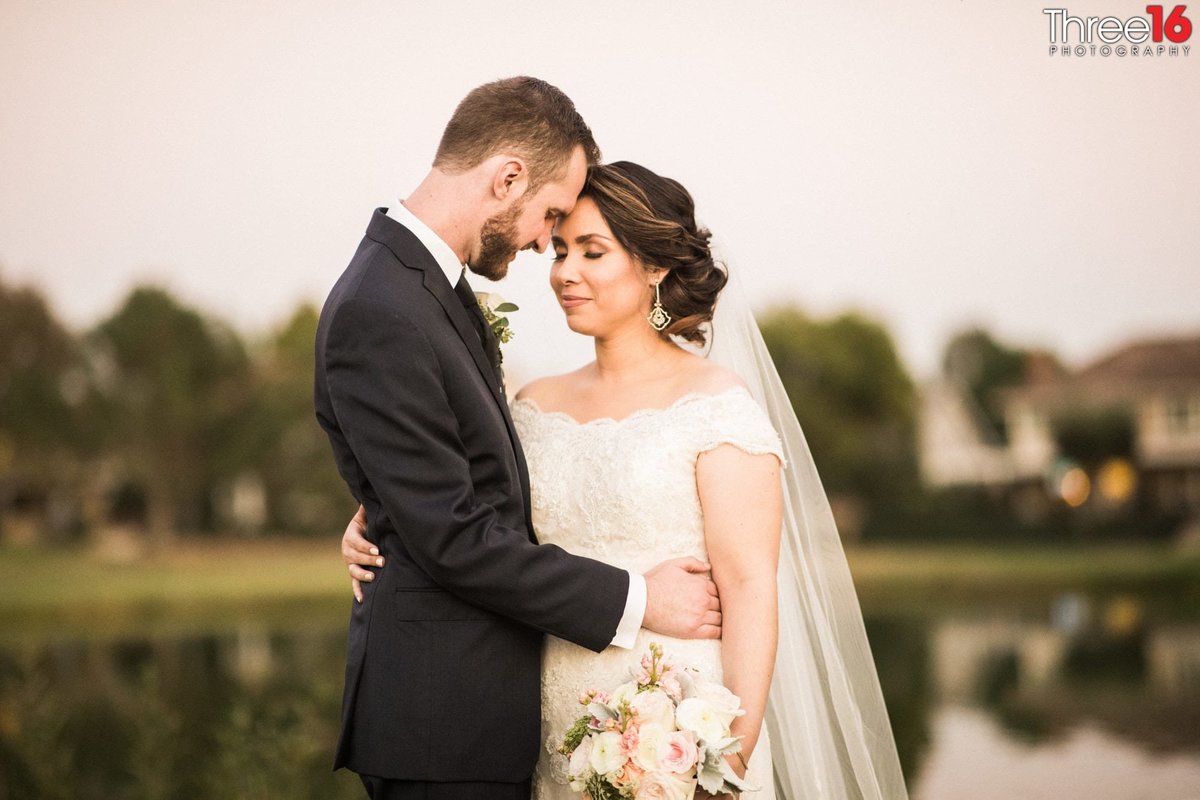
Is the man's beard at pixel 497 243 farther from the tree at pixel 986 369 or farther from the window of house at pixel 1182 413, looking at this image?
the tree at pixel 986 369

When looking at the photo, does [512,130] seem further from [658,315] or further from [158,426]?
[158,426]

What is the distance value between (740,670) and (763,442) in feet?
2.00

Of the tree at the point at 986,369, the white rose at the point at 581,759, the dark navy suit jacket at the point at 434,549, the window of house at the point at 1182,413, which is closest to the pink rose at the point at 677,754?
the white rose at the point at 581,759

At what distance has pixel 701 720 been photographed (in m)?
2.68

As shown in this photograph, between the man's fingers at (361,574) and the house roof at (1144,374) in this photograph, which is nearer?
the man's fingers at (361,574)

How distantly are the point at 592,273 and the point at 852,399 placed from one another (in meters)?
25.5

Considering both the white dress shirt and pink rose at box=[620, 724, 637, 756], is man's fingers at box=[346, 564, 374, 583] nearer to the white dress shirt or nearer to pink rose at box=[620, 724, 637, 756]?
the white dress shirt

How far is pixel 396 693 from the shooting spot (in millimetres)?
2781

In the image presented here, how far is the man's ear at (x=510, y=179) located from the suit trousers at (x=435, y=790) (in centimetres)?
147

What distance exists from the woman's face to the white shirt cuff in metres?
0.87

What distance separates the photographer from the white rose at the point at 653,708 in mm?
2666

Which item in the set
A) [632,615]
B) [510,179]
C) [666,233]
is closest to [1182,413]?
[666,233]

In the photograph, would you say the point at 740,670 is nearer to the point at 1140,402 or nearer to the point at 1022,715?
the point at 1022,715

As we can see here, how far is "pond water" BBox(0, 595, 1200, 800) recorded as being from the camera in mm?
6250
